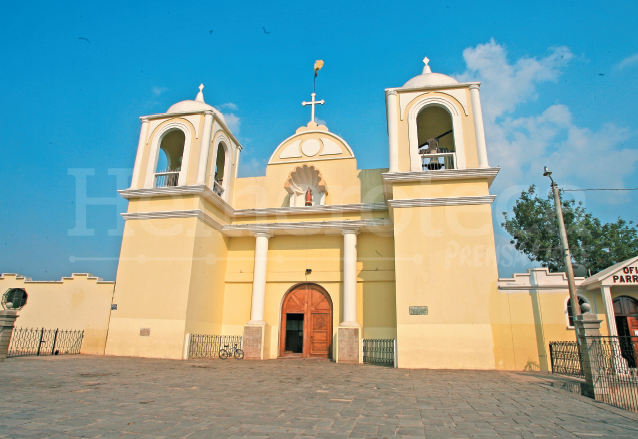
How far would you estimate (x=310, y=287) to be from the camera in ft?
51.6

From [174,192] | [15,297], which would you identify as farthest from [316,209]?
[15,297]

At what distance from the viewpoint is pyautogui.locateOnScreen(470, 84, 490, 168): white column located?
526 inches

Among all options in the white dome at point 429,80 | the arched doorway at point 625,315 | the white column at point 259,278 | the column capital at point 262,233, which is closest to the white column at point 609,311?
the arched doorway at point 625,315

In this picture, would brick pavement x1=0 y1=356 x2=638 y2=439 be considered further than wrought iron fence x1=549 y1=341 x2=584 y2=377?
No

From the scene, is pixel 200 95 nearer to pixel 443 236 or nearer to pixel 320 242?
pixel 320 242

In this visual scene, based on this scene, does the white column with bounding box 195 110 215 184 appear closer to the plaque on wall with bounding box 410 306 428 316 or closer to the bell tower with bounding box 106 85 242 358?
the bell tower with bounding box 106 85 242 358

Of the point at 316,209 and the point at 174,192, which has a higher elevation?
the point at 174,192

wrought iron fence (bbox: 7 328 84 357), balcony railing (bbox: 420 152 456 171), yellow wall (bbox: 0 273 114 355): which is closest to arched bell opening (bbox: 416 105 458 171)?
balcony railing (bbox: 420 152 456 171)

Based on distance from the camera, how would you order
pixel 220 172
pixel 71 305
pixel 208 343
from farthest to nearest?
pixel 220 172 → pixel 71 305 → pixel 208 343

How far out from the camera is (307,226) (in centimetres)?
1527

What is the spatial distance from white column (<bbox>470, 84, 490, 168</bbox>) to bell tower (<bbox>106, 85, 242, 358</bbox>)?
10.0m

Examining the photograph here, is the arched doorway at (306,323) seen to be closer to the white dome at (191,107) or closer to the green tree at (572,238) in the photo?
the white dome at (191,107)

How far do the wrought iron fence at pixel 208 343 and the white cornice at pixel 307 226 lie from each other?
4.30m

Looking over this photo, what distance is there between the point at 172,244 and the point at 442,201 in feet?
32.4
